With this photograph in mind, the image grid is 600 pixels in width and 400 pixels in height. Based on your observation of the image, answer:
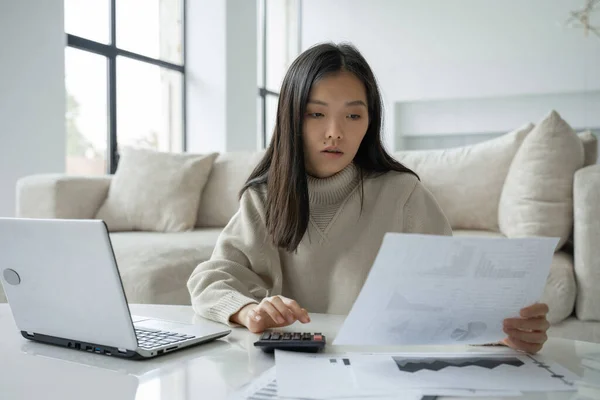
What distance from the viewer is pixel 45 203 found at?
113 inches

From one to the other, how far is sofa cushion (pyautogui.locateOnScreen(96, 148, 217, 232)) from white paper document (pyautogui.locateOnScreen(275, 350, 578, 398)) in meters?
2.39

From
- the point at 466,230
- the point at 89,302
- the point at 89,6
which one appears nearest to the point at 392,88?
the point at 89,6

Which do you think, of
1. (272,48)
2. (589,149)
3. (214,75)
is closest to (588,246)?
(589,149)

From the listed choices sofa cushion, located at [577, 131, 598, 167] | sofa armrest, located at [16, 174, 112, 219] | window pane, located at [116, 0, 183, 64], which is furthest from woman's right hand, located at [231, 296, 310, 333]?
window pane, located at [116, 0, 183, 64]

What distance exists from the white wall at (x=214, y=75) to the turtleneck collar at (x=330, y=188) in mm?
4046

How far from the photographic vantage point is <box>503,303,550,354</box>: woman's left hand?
2.33 feet

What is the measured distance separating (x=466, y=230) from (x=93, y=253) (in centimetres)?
220

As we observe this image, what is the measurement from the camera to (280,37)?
271 inches

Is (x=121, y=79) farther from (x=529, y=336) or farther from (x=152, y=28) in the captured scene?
(x=529, y=336)

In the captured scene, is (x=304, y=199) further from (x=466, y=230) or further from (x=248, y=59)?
(x=248, y=59)

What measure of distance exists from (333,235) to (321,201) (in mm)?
74

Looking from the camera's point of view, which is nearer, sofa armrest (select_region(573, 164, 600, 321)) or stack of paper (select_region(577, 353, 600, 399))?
stack of paper (select_region(577, 353, 600, 399))

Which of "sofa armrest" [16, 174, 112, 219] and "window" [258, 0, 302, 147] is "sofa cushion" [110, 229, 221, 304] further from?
"window" [258, 0, 302, 147]

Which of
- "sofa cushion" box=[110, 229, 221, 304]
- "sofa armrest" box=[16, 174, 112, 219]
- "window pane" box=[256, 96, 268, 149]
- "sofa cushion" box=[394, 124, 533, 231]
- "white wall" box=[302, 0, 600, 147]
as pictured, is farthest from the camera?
"window pane" box=[256, 96, 268, 149]
